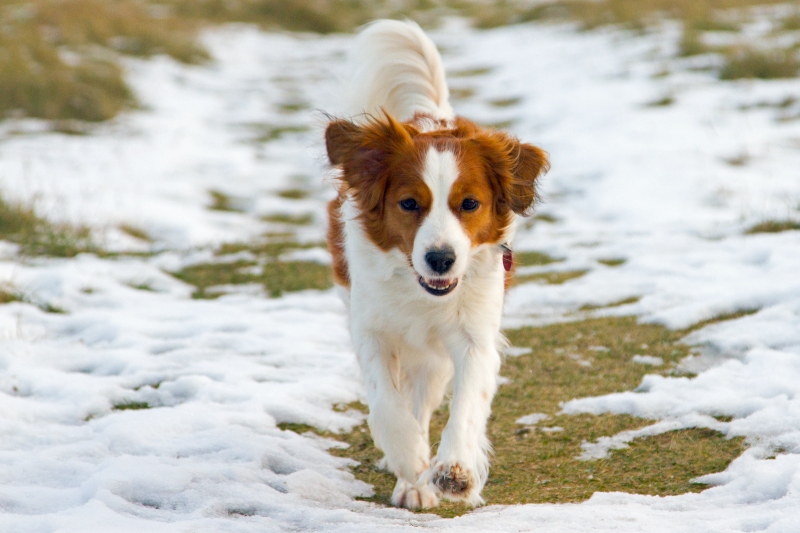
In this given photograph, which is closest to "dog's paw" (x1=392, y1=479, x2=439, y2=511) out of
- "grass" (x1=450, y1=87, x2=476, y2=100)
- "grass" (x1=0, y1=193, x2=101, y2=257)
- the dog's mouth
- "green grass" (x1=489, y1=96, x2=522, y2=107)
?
the dog's mouth

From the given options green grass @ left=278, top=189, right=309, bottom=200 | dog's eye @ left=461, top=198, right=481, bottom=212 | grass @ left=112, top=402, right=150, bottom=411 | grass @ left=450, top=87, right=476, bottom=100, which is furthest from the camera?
grass @ left=450, top=87, right=476, bottom=100

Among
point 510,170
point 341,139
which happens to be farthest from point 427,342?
point 341,139

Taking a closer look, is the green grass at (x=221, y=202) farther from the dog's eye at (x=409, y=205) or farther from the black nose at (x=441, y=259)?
the black nose at (x=441, y=259)

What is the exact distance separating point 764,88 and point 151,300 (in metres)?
9.03

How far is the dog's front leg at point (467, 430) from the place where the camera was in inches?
125

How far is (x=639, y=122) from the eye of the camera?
36.1 feet

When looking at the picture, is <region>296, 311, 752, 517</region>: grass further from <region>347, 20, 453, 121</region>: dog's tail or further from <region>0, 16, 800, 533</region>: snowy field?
<region>347, 20, 453, 121</region>: dog's tail

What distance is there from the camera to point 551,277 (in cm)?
648

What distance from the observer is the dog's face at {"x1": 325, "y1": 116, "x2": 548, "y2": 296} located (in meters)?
3.36

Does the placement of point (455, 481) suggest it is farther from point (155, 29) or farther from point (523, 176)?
point (155, 29)

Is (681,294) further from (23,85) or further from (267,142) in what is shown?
(23,85)

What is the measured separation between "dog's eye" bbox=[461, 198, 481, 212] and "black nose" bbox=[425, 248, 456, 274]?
0.28 meters

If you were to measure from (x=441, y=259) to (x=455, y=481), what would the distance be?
82cm

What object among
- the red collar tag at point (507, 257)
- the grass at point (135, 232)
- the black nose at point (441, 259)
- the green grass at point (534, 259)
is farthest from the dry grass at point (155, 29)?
the black nose at point (441, 259)
